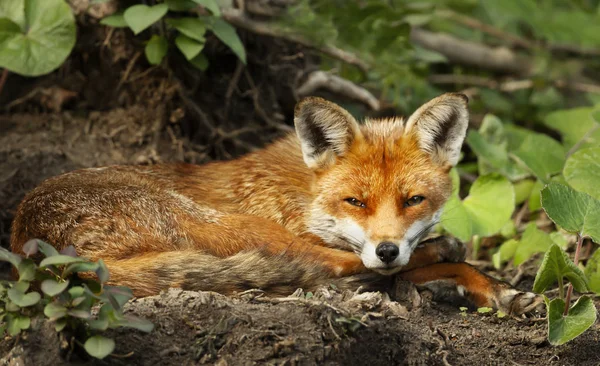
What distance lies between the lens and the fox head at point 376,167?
4.57 m

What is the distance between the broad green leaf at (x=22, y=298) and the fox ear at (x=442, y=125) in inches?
102

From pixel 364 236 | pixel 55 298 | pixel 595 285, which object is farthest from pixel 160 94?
pixel 595 285

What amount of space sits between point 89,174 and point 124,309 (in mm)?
1767

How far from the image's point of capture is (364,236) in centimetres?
445

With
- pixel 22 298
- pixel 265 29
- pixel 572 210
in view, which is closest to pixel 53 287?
pixel 22 298

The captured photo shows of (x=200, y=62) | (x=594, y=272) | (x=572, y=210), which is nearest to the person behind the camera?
(x=572, y=210)

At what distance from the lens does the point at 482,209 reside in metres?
5.81

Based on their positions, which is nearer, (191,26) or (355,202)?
(355,202)

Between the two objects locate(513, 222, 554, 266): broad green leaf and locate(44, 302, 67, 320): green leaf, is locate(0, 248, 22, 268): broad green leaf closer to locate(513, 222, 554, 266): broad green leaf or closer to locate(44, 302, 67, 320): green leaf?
locate(44, 302, 67, 320): green leaf

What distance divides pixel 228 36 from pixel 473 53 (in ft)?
16.8

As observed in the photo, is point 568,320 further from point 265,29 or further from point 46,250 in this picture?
point 265,29

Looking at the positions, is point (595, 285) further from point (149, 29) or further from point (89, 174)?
point (149, 29)

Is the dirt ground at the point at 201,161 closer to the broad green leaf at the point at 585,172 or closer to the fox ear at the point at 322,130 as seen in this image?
the broad green leaf at the point at 585,172

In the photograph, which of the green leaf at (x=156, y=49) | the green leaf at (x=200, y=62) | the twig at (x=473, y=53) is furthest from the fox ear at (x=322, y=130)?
the twig at (x=473, y=53)
